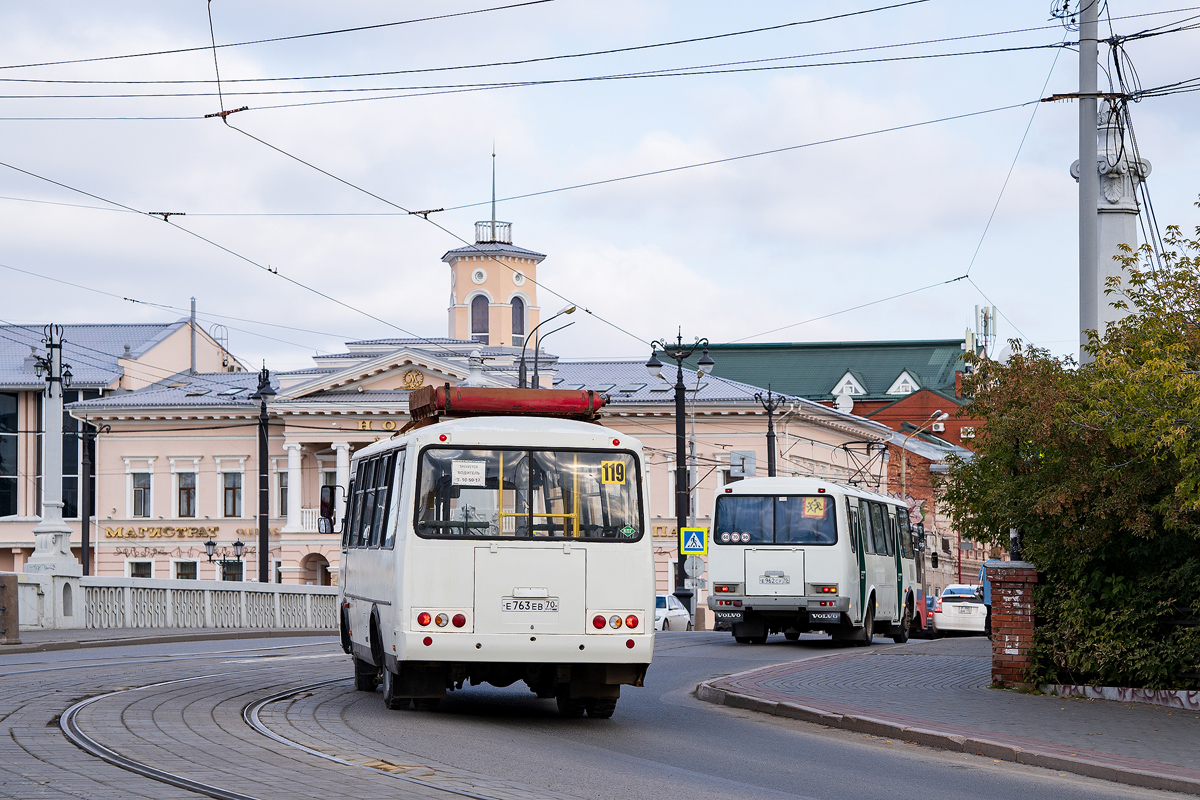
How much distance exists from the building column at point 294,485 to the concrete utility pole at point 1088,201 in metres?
57.8

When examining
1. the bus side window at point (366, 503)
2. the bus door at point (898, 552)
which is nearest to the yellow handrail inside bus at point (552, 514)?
the bus side window at point (366, 503)

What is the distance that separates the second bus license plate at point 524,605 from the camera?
13.9 metres

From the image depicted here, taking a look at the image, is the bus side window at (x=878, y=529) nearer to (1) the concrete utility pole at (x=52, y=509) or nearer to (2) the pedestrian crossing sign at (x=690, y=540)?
(2) the pedestrian crossing sign at (x=690, y=540)

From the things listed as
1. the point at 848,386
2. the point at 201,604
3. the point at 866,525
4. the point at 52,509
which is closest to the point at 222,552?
the point at 201,604

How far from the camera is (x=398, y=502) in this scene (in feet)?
47.6

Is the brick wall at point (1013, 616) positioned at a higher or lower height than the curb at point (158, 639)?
higher

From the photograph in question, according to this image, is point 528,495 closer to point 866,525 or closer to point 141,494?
point 866,525

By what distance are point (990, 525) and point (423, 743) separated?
8.22 meters

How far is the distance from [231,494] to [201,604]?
1581 inches

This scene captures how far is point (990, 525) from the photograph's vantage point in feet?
59.6

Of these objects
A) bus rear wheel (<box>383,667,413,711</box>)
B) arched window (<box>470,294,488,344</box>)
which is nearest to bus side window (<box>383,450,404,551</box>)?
bus rear wheel (<box>383,667,413,711</box>)

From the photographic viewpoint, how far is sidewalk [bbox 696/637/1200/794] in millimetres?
11906

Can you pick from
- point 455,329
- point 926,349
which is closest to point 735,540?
Answer: point 455,329

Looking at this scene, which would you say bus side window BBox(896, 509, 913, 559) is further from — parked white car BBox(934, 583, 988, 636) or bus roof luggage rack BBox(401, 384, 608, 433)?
bus roof luggage rack BBox(401, 384, 608, 433)
